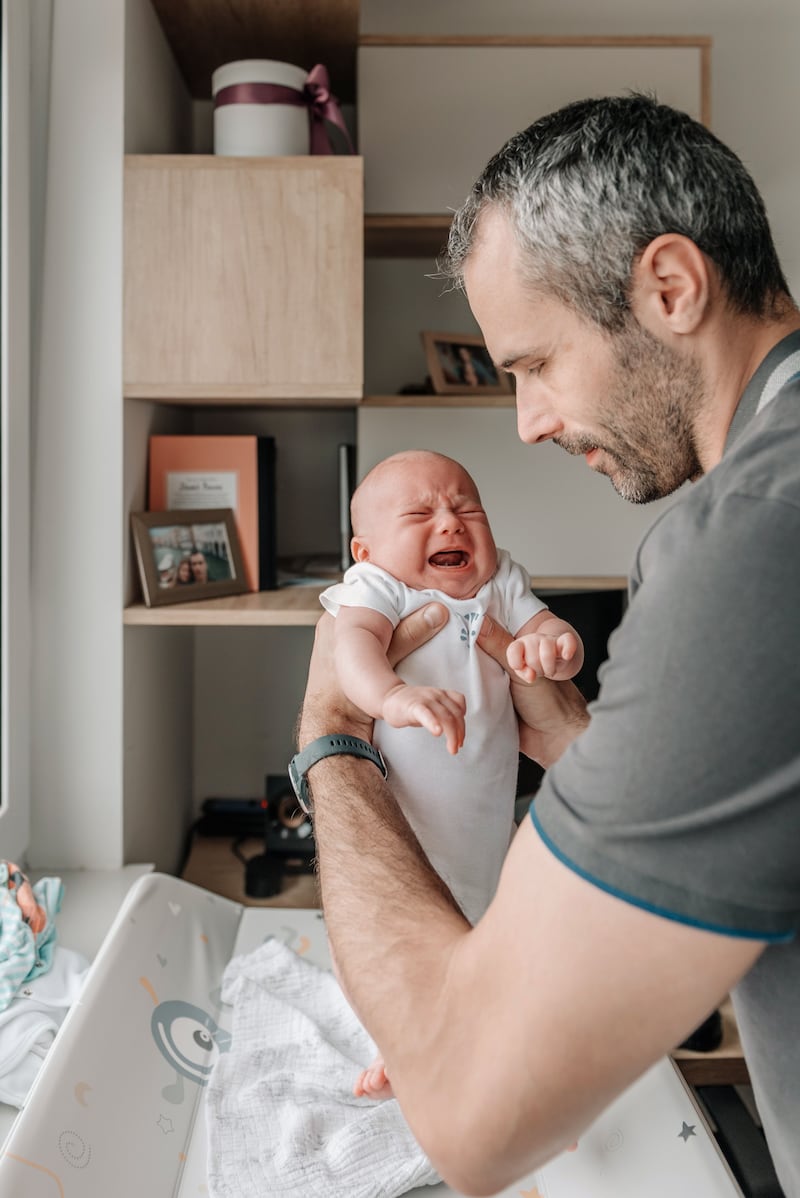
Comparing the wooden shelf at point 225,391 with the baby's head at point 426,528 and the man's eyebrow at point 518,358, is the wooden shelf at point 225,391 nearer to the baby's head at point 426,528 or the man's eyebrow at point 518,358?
the baby's head at point 426,528

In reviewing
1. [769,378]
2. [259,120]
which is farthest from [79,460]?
[769,378]

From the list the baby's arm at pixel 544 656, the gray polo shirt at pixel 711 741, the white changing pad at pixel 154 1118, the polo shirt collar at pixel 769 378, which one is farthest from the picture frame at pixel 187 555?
the gray polo shirt at pixel 711 741

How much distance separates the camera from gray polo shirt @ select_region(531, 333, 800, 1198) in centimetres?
→ 62

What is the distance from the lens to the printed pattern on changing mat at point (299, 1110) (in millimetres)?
1268

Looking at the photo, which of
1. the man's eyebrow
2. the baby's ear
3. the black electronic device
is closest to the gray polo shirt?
the man's eyebrow

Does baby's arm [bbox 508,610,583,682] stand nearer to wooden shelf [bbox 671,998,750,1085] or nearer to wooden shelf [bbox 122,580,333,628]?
wooden shelf [bbox 122,580,333,628]

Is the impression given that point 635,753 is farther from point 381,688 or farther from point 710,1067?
point 710,1067

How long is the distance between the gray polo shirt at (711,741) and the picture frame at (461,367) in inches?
64.4

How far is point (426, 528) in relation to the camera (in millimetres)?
1387

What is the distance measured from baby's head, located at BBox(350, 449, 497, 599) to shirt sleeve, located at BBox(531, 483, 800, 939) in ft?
2.40

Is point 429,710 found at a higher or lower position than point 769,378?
lower

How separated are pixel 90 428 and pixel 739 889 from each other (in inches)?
64.0

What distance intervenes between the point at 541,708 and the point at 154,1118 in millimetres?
733

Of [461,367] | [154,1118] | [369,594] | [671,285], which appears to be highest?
[461,367]
